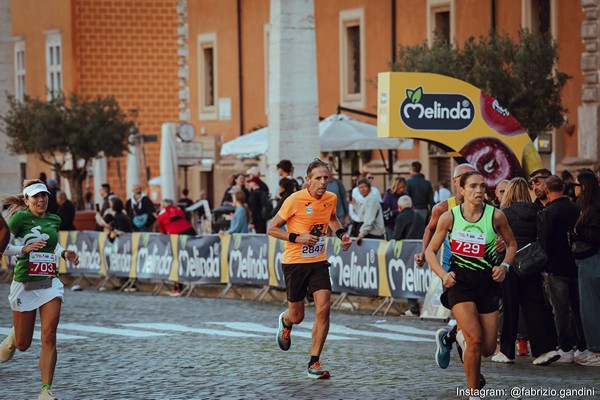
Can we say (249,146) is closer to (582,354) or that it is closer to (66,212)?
(66,212)

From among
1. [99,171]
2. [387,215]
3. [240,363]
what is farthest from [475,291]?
[99,171]

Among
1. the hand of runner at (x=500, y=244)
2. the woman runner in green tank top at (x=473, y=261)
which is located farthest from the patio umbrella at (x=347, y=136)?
the woman runner in green tank top at (x=473, y=261)

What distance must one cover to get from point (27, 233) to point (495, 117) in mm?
9815

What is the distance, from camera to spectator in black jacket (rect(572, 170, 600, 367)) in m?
15.2

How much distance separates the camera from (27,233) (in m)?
13.4

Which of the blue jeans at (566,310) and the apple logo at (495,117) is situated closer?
the blue jeans at (566,310)

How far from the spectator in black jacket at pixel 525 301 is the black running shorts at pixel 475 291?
2958mm

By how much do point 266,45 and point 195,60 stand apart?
4.70 metres

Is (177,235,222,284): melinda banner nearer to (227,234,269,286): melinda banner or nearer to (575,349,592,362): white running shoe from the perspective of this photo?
(227,234,269,286): melinda banner

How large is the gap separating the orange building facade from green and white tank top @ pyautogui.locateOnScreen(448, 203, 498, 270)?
20.4m

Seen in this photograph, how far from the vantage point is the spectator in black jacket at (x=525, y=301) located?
1534cm

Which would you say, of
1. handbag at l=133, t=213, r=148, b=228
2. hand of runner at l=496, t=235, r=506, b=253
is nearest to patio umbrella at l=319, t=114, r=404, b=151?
handbag at l=133, t=213, r=148, b=228

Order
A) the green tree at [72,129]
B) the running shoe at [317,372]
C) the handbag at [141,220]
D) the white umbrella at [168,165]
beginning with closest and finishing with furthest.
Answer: the running shoe at [317,372] → the handbag at [141,220] → the white umbrella at [168,165] → the green tree at [72,129]

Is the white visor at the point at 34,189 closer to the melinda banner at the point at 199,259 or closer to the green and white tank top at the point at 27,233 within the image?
the green and white tank top at the point at 27,233
